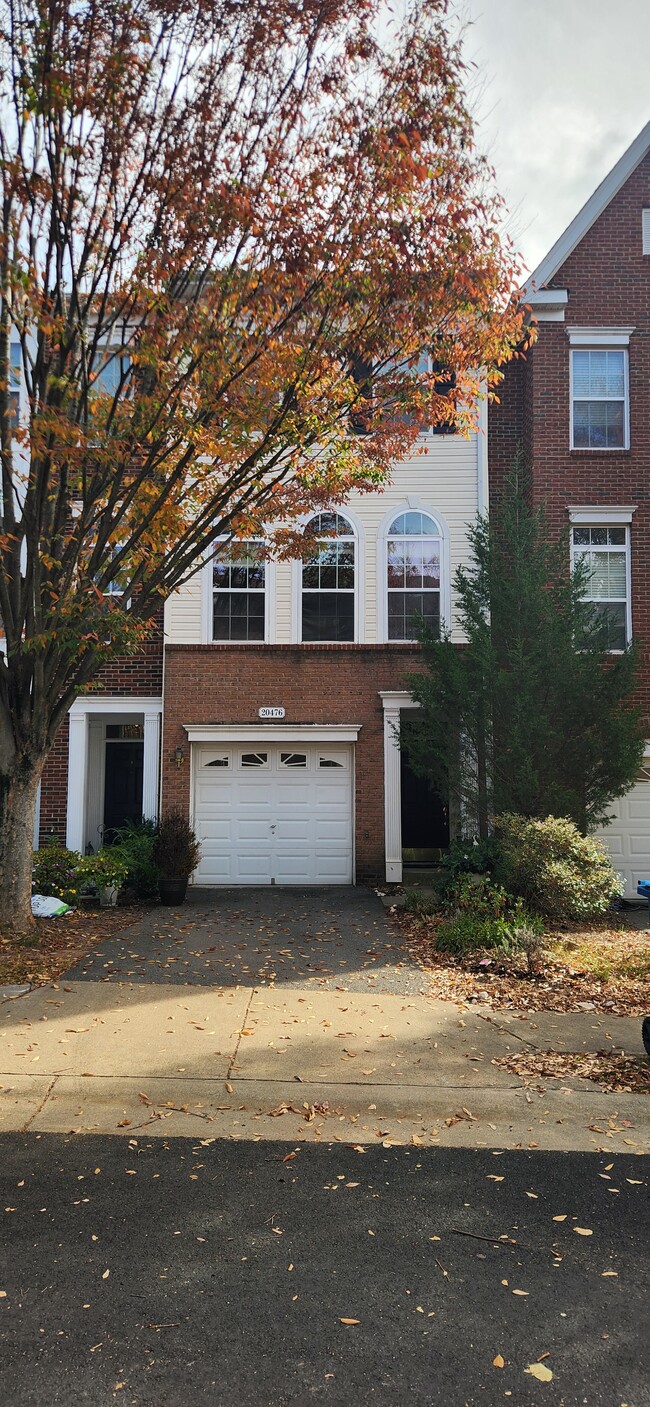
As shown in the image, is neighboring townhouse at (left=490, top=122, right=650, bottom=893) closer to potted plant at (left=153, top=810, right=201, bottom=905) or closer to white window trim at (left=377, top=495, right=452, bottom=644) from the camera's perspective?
white window trim at (left=377, top=495, right=452, bottom=644)

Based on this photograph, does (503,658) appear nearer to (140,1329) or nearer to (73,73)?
(73,73)

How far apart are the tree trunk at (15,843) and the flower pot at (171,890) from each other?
11.4ft

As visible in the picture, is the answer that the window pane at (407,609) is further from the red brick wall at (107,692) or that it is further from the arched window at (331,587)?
the red brick wall at (107,692)

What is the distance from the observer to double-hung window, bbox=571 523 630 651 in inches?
580

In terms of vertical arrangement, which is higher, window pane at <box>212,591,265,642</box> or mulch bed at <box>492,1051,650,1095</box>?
window pane at <box>212,591,265,642</box>

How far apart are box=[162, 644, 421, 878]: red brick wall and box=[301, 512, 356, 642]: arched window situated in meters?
0.35

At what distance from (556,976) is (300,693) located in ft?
24.4

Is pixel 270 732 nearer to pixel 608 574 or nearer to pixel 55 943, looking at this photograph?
pixel 55 943

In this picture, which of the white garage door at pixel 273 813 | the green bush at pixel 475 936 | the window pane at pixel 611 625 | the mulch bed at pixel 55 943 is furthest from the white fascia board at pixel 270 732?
the green bush at pixel 475 936

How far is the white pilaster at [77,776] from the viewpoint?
1512 cm

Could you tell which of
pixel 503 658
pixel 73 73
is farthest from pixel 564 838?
pixel 73 73

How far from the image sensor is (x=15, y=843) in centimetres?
967

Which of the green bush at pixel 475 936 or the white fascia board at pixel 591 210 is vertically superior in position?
the white fascia board at pixel 591 210

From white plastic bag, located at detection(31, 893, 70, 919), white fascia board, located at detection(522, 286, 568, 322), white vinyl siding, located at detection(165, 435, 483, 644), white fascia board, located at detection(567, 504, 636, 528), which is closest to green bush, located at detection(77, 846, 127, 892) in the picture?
white plastic bag, located at detection(31, 893, 70, 919)
